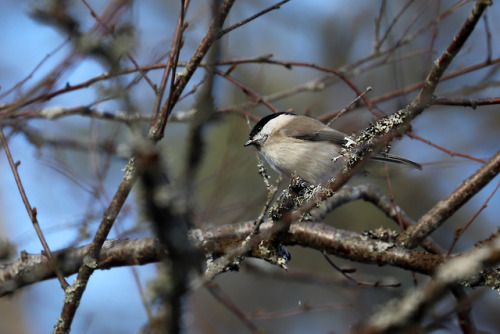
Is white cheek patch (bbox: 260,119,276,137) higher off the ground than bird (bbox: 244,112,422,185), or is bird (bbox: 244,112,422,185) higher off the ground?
white cheek patch (bbox: 260,119,276,137)

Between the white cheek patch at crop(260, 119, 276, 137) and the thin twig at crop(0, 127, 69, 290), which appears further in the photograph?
the white cheek patch at crop(260, 119, 276, 137)

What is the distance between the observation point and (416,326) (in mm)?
989

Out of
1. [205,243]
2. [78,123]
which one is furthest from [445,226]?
[78,123]

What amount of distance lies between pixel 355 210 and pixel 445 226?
1.43 m

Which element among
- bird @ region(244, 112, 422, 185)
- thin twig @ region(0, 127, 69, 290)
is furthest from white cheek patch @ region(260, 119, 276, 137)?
thin twig @ region(0, 127, 69, 290)

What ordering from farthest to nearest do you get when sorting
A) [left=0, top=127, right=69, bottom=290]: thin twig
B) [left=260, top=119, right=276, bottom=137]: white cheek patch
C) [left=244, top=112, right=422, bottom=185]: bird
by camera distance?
[left=260, top=119, right=276, bottom=137]: white cheek patch, [left=244, top=112, right=422, bottom=185]: bird, [left=0, top=127, right=69, bottom=290]: thin twig

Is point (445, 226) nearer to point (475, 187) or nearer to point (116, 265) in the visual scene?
point (475, 187)

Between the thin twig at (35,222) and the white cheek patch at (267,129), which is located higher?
the white cheek patch at (267,129)

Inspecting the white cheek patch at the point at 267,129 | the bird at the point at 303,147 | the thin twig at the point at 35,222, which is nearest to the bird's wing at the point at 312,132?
the bird at the point at 303,147

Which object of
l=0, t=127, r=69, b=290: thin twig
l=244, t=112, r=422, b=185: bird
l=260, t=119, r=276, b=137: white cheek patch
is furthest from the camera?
l=260, t=119, r=276, b=137: white cheek patch

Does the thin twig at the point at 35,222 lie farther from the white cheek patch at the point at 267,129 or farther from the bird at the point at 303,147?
the white cheek patch at the point at 267,129

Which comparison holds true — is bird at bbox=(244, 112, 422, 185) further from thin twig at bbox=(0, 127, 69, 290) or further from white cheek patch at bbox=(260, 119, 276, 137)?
thin twig at bbox=(0, 127, 69, 290)

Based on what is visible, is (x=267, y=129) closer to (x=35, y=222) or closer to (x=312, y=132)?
(x=312, y=132)

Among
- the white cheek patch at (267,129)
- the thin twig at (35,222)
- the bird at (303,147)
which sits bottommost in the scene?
the thin twig at (35,222)
